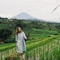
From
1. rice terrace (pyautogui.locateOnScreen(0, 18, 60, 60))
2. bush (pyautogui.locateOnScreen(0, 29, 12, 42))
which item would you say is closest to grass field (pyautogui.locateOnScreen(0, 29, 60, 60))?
rice terrace (pyautogui.locateOnScreen(0, 18, 60, 60))

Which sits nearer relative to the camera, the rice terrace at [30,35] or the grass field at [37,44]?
the grass field at [37,44]

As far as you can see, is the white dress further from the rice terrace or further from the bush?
the bush

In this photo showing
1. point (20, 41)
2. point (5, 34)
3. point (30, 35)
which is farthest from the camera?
point (30, 35)

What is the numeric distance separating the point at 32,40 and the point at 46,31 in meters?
0.35

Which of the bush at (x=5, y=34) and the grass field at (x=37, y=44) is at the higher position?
the bush at (x=5, y=34)

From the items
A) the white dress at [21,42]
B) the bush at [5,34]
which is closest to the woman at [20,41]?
the white dress at [21,42]

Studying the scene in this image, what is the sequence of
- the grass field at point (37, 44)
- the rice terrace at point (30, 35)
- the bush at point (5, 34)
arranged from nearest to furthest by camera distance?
1. the grass field at point (37, 44)
2. the rice terrace at point (30, 35)
3. the bush at point (5, 34)

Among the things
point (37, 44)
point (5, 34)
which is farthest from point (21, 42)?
point (5, 34)

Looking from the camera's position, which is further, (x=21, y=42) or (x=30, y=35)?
(x=30, y=35)

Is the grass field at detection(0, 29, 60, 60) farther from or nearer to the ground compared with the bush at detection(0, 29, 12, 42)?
nearer to the ground

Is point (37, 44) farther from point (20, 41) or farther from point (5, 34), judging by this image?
point (5, 34)

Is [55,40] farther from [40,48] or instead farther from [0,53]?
[0,53]

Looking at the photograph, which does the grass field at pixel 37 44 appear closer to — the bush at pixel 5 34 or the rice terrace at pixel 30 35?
the rice terrace at pixel 30 35

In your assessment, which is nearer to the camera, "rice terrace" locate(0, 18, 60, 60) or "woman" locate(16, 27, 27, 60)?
"woman" locate(16, 27, 27, 60)
